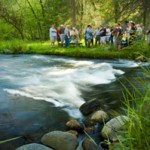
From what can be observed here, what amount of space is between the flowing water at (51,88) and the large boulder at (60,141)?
89cm

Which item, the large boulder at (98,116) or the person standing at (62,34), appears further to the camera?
the person standing at (62,34)

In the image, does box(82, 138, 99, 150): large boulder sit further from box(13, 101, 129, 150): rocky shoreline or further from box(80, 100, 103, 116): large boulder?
box(80, 100, 103, 116): large boulder

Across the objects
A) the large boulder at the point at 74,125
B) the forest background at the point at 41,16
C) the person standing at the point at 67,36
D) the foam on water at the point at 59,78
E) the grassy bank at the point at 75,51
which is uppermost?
the forest background at the point at 41,16

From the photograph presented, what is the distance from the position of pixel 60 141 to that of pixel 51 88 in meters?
5.52

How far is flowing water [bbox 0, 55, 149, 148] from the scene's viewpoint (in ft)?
26.8

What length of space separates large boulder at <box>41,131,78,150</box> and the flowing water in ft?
2.91

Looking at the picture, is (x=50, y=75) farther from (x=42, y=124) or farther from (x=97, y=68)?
(x=42, y=124)

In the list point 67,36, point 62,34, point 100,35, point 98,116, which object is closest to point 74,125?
point 98,116

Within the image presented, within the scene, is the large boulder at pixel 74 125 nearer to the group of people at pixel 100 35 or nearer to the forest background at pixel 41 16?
the group of people at pixel 100 35

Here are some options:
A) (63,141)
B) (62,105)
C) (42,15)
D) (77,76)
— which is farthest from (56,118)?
(42,15)

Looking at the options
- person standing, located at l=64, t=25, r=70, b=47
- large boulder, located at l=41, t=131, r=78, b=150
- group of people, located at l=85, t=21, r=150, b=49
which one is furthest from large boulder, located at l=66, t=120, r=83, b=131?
person standing, located at l=64, t=25, r=70, b=47

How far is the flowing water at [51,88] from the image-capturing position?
8.17 m

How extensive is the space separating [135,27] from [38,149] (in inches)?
530

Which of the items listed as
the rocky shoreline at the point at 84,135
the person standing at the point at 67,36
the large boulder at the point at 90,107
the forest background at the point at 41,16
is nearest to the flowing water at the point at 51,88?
the large boulder at the point at 90,107
